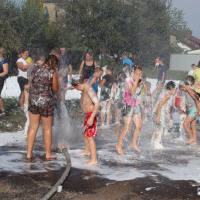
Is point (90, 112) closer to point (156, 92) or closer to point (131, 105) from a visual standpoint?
point (131, 105)

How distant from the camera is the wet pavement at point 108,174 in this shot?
4340mm

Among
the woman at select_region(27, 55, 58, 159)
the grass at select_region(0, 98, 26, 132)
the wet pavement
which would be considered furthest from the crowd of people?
the grass at select_region(0, 98, 26, 132)

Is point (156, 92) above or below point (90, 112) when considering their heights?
above

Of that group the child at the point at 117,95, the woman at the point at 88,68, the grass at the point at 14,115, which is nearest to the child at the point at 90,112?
the child at the point at 117,95

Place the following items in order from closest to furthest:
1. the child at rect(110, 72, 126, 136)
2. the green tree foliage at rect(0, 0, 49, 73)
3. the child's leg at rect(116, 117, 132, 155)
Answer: the child's leg at rect(116, 117, 132, 155), the child at rect(110, 72, 126, 136), the green tree foliage at rect(0, 0, 49, 73)

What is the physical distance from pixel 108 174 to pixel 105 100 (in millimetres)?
4556

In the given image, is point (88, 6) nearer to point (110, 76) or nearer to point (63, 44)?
point (63, 44)

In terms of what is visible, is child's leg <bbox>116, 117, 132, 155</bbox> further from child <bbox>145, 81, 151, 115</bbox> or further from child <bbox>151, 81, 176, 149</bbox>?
child <bbox>145, 81, 151, 115</bbox>

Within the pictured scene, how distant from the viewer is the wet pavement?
4340 millimetres

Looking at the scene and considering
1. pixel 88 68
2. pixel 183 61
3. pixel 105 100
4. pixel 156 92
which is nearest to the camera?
pixel 105 100

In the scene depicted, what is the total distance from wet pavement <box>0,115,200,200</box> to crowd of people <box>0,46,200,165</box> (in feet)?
1.00

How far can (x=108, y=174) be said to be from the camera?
5148mm

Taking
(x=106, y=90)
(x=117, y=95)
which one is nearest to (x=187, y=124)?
(x=117, y=95)

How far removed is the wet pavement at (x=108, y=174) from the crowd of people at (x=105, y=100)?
304 millimetres
